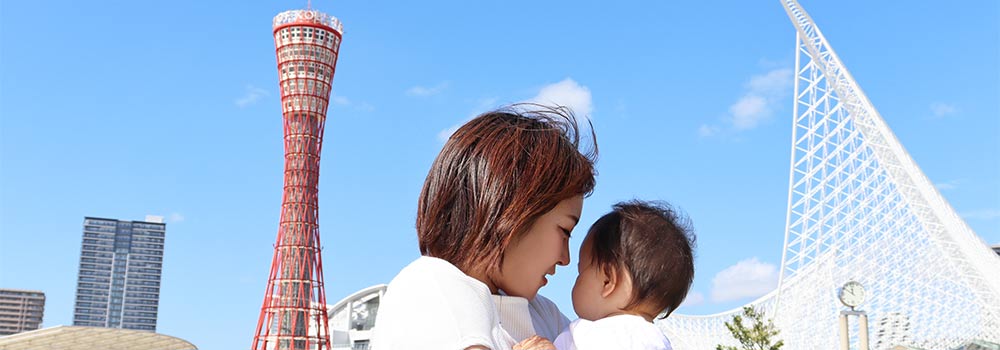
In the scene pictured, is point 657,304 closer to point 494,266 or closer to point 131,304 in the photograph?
point 494,266

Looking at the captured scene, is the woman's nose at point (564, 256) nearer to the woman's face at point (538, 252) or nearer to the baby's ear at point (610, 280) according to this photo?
the woman's face at point (538, 252)

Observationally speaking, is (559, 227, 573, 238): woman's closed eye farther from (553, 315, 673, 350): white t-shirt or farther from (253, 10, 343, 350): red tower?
(253, 10, 343, 350): red tower

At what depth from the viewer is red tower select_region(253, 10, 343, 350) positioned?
34969 millimetres

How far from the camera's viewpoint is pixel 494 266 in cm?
181

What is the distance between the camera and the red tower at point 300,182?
34969 millimetres

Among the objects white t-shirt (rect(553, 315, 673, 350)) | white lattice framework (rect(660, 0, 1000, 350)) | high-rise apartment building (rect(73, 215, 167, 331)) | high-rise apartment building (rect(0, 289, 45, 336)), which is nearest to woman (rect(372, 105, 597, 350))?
white t-shirt (rect(553, 315, 673, 350))

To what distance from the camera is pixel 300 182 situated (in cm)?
3488

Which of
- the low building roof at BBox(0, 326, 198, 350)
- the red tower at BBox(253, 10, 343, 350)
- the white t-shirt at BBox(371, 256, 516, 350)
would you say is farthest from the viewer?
the red tower at BBox(253, 10, 343, 350)

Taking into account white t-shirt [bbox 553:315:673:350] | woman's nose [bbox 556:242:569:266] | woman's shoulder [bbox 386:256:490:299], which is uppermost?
woman's nose [bbox 556:242:569:266]

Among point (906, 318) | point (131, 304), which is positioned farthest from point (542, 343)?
point (131, 304)

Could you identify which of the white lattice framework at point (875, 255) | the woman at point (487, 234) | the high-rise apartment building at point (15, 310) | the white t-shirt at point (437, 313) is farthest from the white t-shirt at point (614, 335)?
Answer: the high-rise apartment building at point (15, 310)

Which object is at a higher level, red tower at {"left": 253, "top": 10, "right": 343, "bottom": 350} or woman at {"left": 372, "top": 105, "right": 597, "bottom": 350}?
red tower at {"left": 253, "top": 10, "right": 343, "bottom": 350}

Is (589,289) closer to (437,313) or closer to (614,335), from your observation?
(614,335)

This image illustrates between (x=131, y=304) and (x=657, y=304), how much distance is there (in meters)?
167
